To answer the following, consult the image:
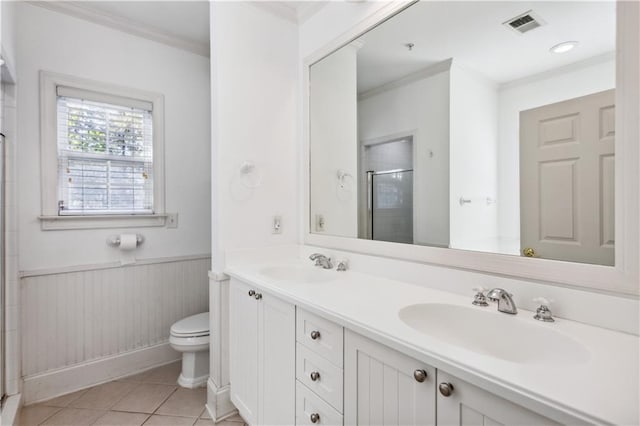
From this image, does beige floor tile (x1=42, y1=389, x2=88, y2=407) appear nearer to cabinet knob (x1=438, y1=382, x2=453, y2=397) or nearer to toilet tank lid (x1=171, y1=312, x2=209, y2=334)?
toilet tank lid (x1=171, y1=312, x2=209, y2=334)

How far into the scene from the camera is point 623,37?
0.89m

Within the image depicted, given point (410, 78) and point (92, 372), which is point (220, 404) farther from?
point (410, 78)

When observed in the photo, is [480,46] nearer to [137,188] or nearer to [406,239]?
[406,239]

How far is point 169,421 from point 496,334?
1852 mm

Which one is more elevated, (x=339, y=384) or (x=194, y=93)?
(x=194, y=93)

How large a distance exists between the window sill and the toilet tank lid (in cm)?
80

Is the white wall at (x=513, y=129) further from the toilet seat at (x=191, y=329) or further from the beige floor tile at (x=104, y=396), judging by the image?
the beige floor tile at (x=104, y=396)

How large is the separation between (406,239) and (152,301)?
205 centimetres

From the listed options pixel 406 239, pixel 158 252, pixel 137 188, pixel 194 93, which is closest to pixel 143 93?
pixel 194 93

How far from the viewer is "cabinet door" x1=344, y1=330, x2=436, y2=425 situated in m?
0.82

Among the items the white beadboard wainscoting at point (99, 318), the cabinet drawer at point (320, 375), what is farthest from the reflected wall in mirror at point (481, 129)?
the white beadboard wainscoting at point (99, 318)

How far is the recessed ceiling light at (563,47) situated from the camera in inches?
39.6

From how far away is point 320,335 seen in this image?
3.77 ft

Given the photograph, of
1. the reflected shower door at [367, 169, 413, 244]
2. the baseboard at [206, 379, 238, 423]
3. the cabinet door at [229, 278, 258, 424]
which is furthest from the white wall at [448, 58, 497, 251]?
the baseboard at [206, 379, 238, 423]
